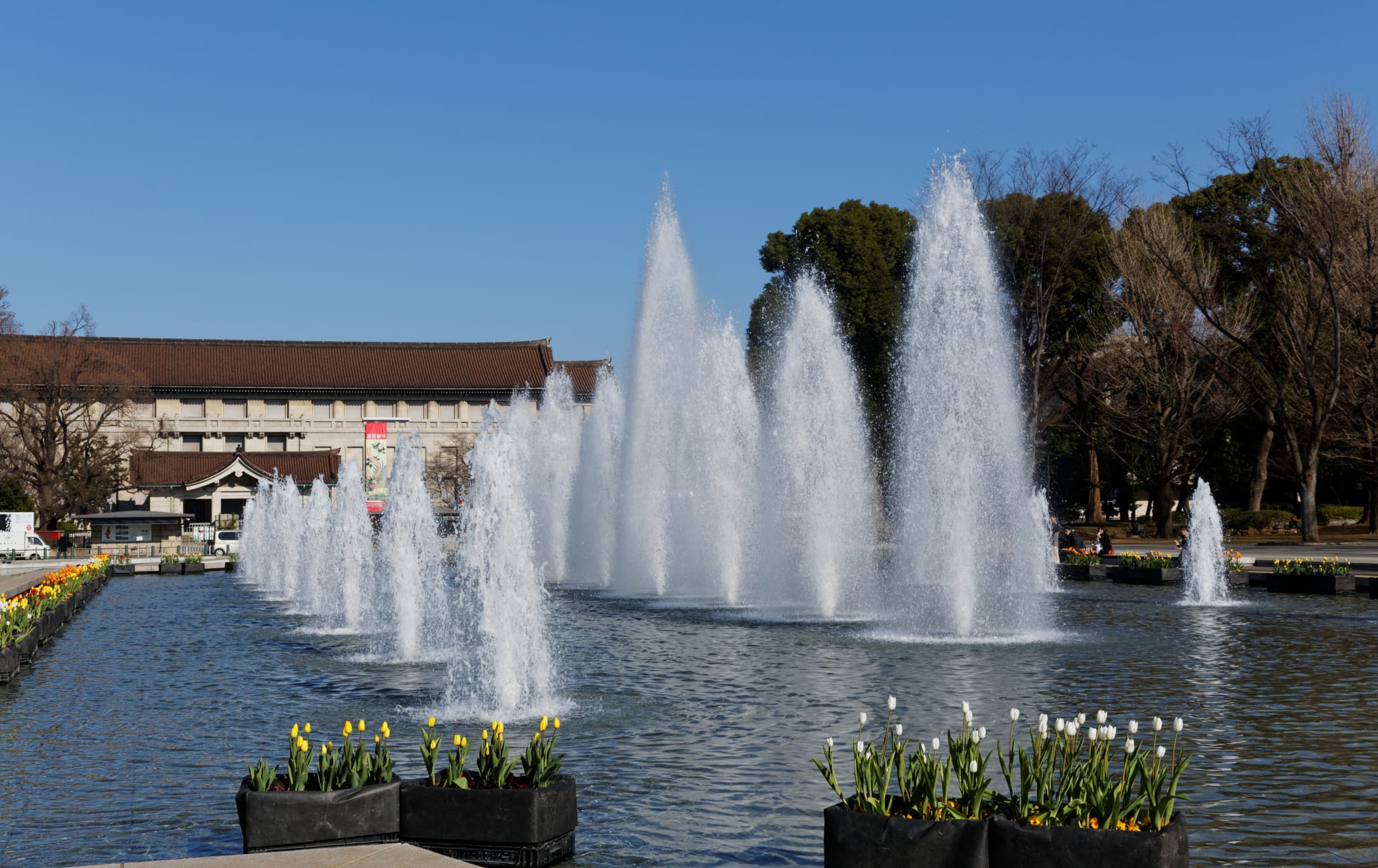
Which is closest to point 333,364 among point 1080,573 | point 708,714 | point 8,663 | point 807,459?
point 1080,573

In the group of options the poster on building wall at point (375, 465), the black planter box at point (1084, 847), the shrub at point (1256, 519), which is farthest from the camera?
the poster on building wall at point (375, 465)

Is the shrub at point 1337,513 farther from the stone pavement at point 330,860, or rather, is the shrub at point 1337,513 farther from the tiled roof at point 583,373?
the stone pavement at point 330,860

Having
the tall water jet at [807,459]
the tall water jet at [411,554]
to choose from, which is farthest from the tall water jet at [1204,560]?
the tall water jet at [411,554]

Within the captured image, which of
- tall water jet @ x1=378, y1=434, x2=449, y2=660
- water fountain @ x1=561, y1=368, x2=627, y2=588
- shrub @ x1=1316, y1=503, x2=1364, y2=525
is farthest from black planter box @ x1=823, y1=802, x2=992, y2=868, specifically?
shrub @ x1=1316, y1=503, x2=1364, y2=525

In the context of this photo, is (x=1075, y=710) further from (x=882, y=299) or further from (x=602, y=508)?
(x=882, y=299)

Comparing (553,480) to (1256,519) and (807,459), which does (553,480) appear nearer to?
(807,459)

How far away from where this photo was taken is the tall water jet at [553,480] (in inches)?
1489

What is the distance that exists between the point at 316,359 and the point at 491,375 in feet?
40.1

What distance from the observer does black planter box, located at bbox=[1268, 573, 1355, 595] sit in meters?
26.6

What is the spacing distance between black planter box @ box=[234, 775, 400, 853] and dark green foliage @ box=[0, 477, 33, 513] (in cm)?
5587

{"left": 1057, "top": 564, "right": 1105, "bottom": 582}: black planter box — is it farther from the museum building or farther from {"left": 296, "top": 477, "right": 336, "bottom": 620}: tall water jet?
the museum building

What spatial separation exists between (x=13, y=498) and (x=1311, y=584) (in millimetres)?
52715

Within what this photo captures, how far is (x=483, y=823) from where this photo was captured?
24.4 feet

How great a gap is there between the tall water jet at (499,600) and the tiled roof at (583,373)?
3138 inches
